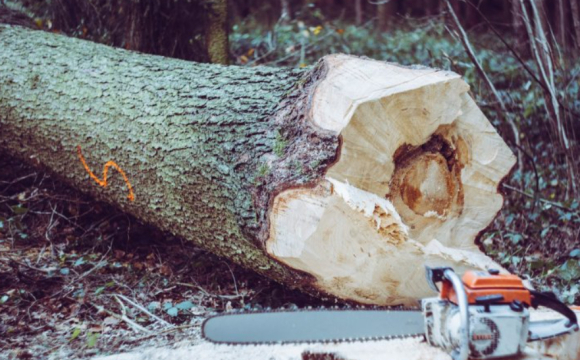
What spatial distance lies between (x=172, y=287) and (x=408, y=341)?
1526mm

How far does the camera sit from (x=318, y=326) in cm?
195

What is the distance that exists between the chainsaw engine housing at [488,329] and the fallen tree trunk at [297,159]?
51cm

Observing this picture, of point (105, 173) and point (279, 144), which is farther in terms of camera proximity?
point (105, 173)

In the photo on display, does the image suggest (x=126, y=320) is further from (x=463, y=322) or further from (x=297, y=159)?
(x=463, y=322)

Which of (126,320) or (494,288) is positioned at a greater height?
(494,288)

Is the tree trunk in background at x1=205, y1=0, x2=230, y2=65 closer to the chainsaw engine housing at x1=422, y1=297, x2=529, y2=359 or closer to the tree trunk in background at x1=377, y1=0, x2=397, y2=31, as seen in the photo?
the chainsaw engine housing at x1=422, y1=297, x2=529, y2=359

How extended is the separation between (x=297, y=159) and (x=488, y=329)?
0.99 meters

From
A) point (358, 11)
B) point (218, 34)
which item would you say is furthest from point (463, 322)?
point (358, 11)

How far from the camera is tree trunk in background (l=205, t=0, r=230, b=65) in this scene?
4.98 m

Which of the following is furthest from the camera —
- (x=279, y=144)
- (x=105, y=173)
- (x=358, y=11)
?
(x=358, y=11)

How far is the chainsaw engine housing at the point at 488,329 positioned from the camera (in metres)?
1.65

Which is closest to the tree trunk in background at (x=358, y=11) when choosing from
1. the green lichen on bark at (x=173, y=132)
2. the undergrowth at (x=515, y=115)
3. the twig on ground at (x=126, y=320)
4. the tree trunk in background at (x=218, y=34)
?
the undergrowth at (x=515, y=115)

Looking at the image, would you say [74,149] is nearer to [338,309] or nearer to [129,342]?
[129,342]

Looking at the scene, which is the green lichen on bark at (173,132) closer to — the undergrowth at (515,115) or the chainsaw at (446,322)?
the chainsaw at (446,322)
